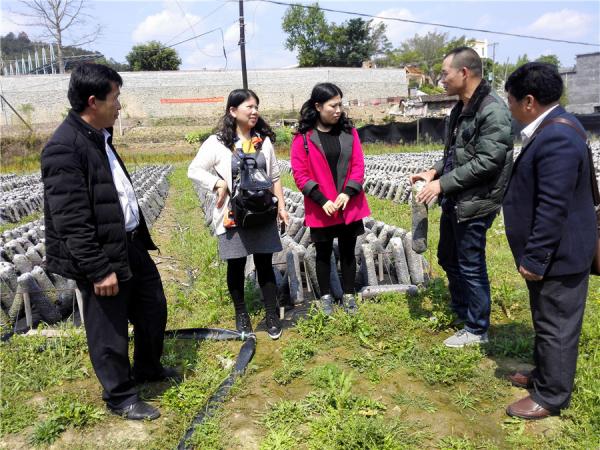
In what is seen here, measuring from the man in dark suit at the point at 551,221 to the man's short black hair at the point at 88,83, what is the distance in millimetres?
2161

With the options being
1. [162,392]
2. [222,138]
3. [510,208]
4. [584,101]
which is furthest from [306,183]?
[584,101]

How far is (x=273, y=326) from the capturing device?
149 inches

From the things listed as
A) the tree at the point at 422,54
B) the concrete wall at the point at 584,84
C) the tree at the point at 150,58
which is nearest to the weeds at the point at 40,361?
the concrete wall at the point at 584,84

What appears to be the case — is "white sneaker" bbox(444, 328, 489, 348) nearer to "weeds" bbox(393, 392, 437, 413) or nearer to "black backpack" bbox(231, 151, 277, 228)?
"weeds" bbox(393, 392, 437, 413)

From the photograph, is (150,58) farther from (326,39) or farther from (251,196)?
(251,196)

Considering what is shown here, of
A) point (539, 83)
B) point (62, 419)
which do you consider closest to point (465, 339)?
point (539, 83)

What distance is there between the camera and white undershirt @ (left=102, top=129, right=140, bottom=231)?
2.69 m


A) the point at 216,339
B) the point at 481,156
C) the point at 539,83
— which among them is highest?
the point at 539,83

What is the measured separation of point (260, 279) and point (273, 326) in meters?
0.39

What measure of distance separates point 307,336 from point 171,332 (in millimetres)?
1098

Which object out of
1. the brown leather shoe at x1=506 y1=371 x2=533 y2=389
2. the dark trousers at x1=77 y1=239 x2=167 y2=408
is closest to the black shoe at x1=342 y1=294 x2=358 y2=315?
the brown leather shoe at x1=506 y1=371 x2=533 y2=389

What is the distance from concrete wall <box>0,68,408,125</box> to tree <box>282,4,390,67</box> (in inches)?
442

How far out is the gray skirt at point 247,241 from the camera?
354 cm

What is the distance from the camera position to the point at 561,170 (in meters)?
2.33
